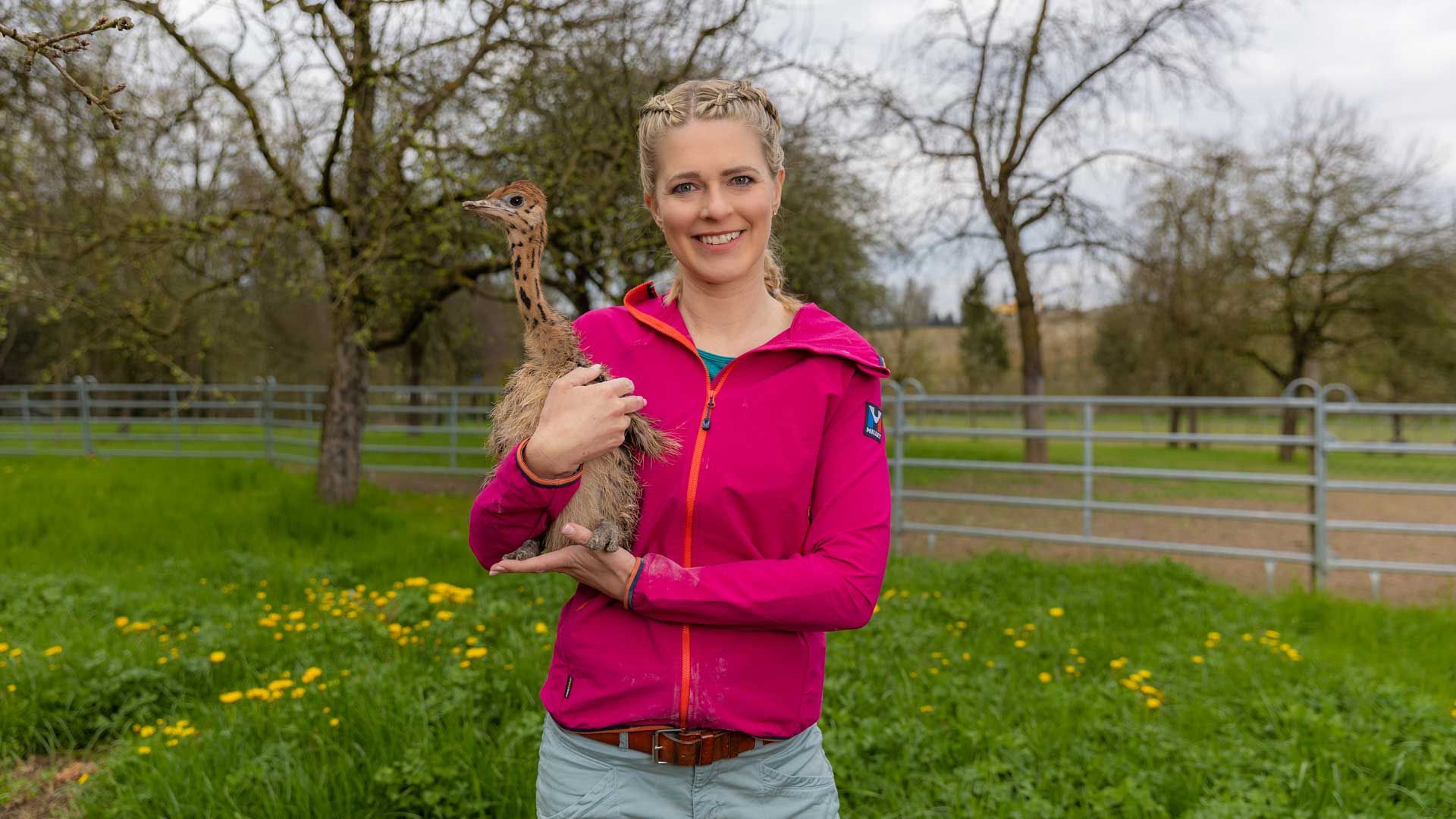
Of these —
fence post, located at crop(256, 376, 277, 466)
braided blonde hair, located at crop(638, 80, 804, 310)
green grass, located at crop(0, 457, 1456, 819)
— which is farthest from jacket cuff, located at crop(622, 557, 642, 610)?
fence post, located at crop(256, 376, 277, 466)

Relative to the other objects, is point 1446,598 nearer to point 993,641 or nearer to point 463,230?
point 993,641

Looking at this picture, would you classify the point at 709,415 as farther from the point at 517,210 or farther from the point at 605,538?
the point at 517,210

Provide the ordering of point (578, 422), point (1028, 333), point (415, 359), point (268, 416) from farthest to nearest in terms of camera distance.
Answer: point (415, 359) → point (1028, 333) → point (268, 416) → point (578, 422)

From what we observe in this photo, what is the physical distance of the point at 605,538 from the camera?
56.8 inches

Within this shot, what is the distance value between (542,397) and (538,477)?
0.19 meters

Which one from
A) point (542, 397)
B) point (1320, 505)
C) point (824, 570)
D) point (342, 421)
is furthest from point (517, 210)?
point (342, 421)

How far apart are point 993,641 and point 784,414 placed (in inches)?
160

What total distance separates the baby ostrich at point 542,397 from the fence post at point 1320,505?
7317 mm

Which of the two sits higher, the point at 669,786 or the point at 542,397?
the point at 542,397

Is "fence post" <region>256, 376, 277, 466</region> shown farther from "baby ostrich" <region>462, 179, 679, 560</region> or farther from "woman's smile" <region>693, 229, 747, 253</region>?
"woman's smile" <region>693, 229, 747, 253</region>

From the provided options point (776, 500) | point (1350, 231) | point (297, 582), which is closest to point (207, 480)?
point (297, 582)

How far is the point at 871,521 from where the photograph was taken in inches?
61.4

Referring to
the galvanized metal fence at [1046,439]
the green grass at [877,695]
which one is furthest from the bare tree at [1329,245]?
the green grass at [877,695]

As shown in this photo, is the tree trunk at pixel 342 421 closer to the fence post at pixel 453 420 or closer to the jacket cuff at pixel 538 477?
the fence post at pixel 453 420
